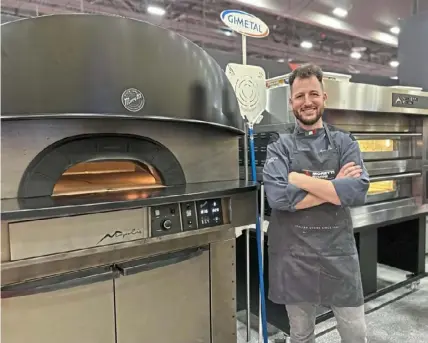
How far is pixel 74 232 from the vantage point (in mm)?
1111

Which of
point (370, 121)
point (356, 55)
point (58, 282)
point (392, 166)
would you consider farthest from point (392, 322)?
point (356, 55)

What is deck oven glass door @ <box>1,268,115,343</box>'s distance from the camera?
1118 millimetres

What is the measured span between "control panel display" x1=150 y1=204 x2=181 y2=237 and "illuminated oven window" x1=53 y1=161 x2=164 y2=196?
8.2 inches

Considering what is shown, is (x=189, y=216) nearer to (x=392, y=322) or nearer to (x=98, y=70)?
(x=98, y=70)

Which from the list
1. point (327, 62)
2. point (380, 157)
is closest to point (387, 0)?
point (380, 157)

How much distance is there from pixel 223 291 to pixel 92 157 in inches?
31.7

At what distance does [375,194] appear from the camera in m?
2.71

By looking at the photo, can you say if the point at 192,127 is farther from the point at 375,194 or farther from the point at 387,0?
the point at 387,0

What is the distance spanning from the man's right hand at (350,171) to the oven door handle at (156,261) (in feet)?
2.17

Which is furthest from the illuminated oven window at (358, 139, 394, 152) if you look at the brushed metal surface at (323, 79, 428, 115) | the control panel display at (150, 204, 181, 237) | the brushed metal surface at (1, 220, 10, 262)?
the brushed metal surface at (1, 220, 10, 262)

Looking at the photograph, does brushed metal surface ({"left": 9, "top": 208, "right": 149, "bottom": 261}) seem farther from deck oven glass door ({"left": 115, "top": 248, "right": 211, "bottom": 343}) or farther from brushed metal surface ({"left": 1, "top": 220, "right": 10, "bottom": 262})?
deck oven glass door ({"left": 115, "top": 248, "right": 211, "bottom": 343})

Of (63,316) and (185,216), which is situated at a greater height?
(185,216)

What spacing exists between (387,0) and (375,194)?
2576 mm

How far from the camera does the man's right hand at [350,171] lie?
4.96 ft
